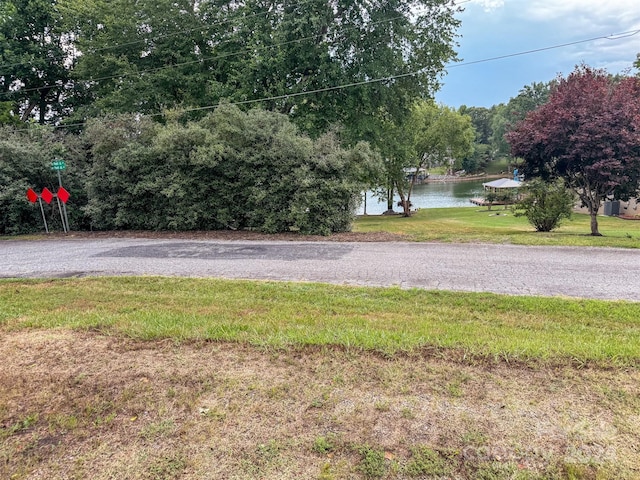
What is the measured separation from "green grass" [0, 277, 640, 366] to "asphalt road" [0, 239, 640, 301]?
633 mm

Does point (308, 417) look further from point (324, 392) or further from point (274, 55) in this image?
point (274, 55)

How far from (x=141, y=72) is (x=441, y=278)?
1558cm

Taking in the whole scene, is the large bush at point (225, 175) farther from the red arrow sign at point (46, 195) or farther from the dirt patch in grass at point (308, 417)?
the dirt patch in grass at point (308, 417)

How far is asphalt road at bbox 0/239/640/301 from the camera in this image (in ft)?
16.4

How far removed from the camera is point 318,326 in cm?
346

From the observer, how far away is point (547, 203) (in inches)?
422

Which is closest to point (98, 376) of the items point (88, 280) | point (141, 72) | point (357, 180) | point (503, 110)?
point (88, 280)

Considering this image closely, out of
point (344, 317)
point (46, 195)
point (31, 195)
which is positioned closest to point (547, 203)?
point (344, 317)

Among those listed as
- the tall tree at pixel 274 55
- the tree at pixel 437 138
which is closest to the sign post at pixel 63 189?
the tall tree at pixel 274 55

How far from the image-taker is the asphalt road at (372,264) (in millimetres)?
5000

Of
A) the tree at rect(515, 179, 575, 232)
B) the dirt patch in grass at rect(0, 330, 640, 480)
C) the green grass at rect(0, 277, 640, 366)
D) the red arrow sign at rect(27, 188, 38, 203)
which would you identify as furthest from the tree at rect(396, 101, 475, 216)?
the dirt patch in grass at rect(0, 330, 640, 480)

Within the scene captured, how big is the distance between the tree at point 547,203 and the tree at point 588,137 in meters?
0.32

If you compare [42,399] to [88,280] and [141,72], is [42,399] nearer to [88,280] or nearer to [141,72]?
[88,280]

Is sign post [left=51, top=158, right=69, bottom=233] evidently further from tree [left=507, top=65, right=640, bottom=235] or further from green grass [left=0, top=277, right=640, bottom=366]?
tree [left=507, top=65, right=640, bottom=235]
